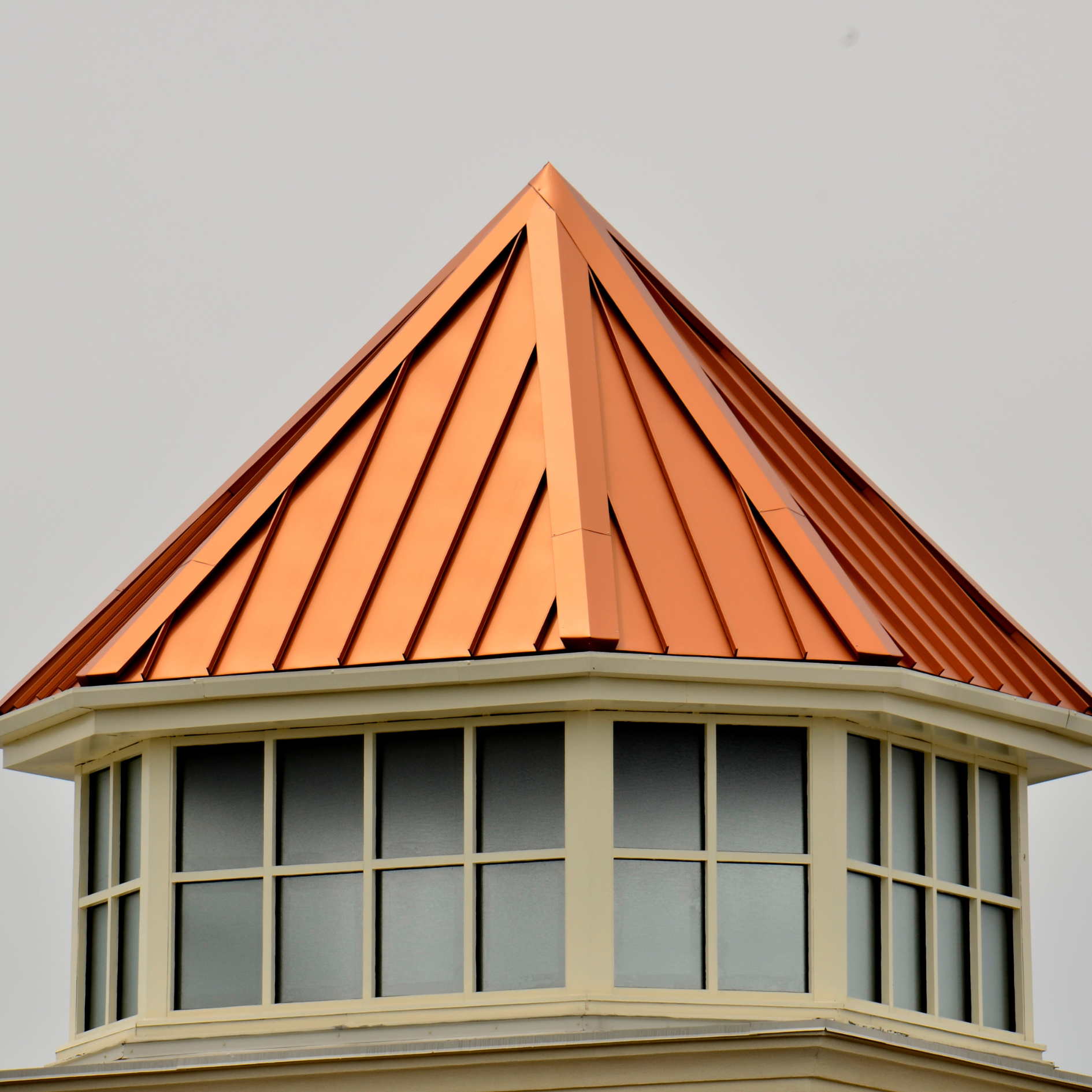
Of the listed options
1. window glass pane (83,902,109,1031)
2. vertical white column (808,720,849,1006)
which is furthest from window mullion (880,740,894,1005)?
window glass pane (83,902,109,1031)

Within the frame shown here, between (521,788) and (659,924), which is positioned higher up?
(521,788)

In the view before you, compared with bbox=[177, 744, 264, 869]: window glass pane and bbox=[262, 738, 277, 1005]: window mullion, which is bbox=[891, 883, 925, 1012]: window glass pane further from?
bbox=[177, 744, 264, 869]: window glass pane

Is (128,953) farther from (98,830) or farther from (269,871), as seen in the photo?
(269,871)

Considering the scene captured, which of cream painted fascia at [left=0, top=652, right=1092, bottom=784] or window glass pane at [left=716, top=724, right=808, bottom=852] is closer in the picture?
cream painted fascia at [left=0, top=652, right=1092, bottom=784]

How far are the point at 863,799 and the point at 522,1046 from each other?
3.01 m

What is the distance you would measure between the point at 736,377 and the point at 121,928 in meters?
6.49

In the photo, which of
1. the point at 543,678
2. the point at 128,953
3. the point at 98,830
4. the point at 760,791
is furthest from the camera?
the point at 98,830

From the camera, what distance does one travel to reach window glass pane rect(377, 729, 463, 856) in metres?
13.9

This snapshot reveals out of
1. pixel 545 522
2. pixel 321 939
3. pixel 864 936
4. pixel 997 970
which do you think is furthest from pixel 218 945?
pixel 997 970

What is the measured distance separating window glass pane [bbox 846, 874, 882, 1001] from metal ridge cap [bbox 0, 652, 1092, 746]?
1.32m

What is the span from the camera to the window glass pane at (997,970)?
15.1m

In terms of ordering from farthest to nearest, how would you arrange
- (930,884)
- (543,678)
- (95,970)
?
1. (95,970)
2. (930,884)
3. (543,678)

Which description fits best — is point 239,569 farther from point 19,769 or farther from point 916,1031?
point 916,1031

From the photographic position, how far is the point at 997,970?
15.2 meters
